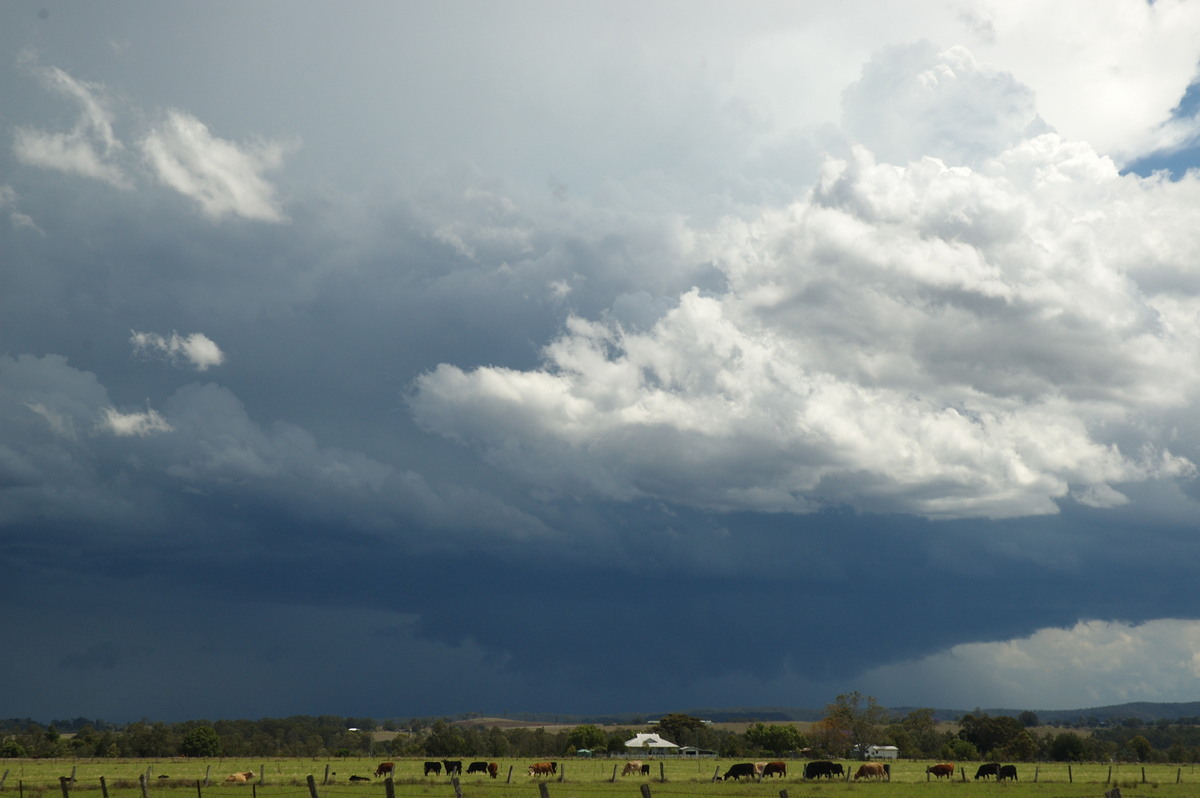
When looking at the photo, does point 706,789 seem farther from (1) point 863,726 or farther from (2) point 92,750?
(2) point 92,750

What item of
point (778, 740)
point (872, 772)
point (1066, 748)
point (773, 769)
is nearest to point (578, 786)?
point (773, 769)

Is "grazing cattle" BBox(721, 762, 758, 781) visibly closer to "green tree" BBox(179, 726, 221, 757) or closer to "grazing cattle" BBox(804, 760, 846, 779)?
"grazing cattle" BBox(804, 760, 846, 779)

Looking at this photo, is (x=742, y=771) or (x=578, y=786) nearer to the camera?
(x=578, y=786)

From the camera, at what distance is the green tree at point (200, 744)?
175 m

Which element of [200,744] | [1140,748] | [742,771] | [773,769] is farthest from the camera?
[1140,748]

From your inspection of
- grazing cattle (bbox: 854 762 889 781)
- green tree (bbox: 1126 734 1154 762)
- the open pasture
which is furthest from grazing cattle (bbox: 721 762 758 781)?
green tree (bbox: 1126 734 1154 762)

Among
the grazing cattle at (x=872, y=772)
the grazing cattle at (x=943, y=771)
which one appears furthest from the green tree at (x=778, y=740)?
the grazing cattle at (x=872, y=772)

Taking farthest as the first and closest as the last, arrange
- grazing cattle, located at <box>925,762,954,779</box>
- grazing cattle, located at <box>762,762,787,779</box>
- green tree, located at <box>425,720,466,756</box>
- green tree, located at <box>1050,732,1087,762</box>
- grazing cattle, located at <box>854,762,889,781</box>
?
green tree, located at <box>425,720,466,756</box> < green tree, located at <box>1050,732,1087,762</box> < grazing cattle, located at <box>925,762,954,779</box> < grazing cattle, located at <box>762,762,787,779</box> < grazing cattle, located at <box>854,762,889,781</box>

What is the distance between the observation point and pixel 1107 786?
76.6 metres

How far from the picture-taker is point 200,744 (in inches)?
6890

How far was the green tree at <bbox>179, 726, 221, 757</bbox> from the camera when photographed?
174750mm

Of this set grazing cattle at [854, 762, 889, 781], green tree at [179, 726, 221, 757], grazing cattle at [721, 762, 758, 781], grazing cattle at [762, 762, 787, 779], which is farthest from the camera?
green tree at [179, 726, 221, 757]

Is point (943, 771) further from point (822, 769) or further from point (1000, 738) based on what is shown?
point (1000, 738)

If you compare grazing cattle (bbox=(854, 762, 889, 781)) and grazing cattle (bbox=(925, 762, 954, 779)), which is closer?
grazing cattle (bbox=(854, 762, 889, 781))
